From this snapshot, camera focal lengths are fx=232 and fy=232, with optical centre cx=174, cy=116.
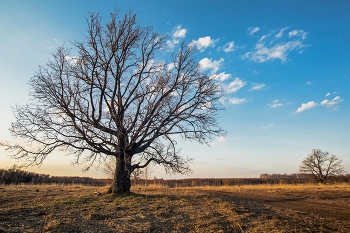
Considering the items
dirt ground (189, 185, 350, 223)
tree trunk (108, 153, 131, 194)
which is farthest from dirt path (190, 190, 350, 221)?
tree trunk (108, 153, 131, 194)

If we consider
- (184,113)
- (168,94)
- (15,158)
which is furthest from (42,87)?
(184,113)

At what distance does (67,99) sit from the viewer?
13727mm

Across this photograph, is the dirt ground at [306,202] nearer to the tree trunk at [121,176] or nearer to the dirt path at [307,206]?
the dirt path at [307,206]

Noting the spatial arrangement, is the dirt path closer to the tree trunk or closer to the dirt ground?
the dirt ground

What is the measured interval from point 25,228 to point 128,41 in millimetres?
11554

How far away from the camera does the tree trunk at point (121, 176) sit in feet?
46.2

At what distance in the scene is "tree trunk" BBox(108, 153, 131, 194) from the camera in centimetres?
1409

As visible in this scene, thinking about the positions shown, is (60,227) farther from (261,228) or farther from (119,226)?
(261,228)

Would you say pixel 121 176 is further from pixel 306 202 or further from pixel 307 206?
pixel 306 202

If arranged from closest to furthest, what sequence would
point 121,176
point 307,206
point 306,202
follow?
point 307,206
point 306,202
point 121,176

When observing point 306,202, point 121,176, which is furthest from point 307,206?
point 121,176

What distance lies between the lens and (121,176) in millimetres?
14414

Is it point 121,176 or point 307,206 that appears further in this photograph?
point 121,176

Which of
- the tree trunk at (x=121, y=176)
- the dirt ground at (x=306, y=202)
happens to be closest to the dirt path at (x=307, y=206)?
the dirt ground at (x=306, y=202)
